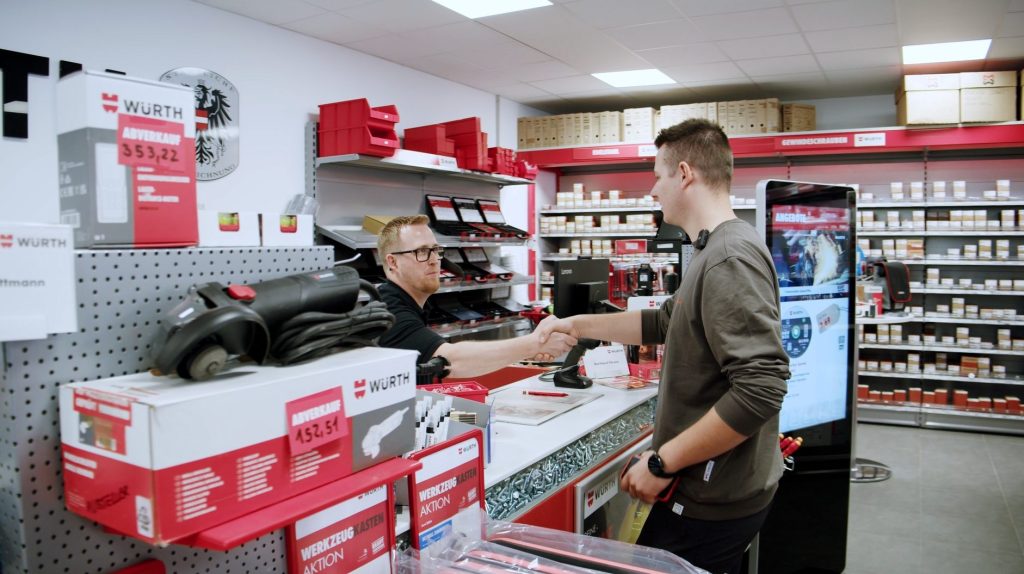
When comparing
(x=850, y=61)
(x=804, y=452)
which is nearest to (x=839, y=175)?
(x=850, y=61)

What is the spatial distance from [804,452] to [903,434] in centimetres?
404

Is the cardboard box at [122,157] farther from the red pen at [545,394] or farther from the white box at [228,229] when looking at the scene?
the red pen at [545,394]

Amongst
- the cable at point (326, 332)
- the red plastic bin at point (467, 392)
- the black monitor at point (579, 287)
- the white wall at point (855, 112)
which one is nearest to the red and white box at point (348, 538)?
the cable at point (326, 332)

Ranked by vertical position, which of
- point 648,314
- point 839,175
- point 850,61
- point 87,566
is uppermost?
point 850,61

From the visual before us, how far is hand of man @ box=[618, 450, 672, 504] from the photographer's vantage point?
201cm

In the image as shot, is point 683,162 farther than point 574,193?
No

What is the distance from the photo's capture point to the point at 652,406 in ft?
10.4

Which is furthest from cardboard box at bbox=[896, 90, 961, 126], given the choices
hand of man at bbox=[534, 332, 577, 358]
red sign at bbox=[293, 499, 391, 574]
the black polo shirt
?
red sign at bbox=[293, 499, 391, 574]

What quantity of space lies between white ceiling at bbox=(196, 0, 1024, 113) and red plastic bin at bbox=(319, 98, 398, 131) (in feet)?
1.88

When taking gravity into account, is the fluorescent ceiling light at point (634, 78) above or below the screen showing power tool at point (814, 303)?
above

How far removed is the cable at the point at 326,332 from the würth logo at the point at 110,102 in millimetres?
427

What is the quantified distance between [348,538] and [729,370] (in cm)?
106

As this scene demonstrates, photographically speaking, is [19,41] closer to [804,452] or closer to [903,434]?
[804,452]

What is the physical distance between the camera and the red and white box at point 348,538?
1.29 m
